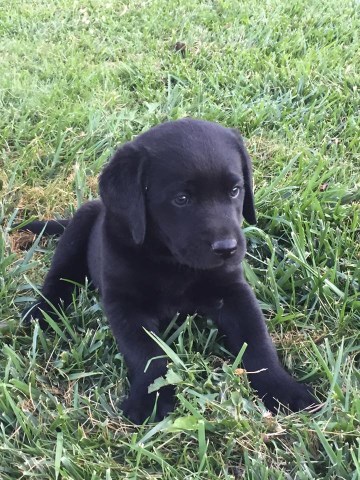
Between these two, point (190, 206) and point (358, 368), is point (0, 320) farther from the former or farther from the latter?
point (358, 368)

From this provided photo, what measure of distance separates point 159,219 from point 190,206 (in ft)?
0.47

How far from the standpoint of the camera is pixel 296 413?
2078mm

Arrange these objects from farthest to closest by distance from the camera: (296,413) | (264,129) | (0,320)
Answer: (264,129) < (0,320) < (296,413)

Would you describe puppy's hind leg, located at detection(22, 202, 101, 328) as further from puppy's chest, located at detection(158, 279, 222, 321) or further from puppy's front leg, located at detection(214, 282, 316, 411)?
puppy's front leg, located at detection(214, 282, 316, 411)

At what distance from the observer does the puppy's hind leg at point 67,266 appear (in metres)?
2.75

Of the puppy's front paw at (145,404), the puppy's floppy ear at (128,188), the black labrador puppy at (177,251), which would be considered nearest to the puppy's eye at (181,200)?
the black labrador puppy at (177,251)

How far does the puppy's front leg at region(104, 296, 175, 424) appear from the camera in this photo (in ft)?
6.99

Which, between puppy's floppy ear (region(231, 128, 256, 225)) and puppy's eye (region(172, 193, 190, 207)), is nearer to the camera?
puppy's eye (region(172, 193, 190, 207))

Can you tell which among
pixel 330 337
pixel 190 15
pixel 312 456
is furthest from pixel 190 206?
pixel 190 15

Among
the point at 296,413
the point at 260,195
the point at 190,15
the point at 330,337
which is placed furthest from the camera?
the point at 190,15

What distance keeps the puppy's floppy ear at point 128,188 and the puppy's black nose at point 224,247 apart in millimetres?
291

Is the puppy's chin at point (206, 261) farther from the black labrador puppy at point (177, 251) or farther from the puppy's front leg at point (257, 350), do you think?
the puppy's front leg at point (257, 350)

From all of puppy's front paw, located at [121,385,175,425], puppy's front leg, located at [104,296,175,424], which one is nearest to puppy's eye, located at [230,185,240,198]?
puppy's front leg, located at [104,296,175,424]

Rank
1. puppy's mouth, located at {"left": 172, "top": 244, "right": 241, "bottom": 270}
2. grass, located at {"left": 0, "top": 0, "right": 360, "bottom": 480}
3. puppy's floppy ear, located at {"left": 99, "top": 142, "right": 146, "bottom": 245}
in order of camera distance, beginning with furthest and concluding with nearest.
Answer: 1. puppy's floppy ear, located at {"left": 99, "top": 142, "right": 146, "bottom": 245}
2. puppy's mouth, located at {"left": 172, "top": 244, "right": 241, "bottom": 270}
3. grass, located at {"left": 0, "top": 0, "right": 360, "bottom": 480}
